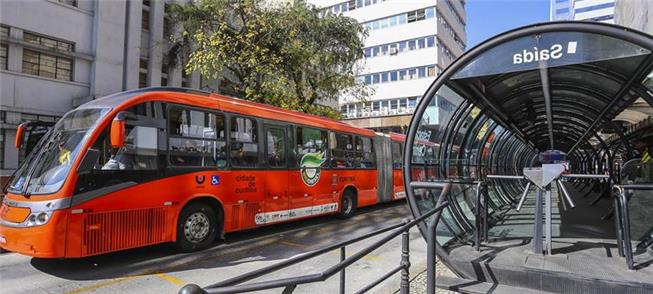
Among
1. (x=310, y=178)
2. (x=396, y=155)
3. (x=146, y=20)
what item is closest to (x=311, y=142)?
(x=310, y=178)

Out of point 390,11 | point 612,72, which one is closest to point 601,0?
point 390,11

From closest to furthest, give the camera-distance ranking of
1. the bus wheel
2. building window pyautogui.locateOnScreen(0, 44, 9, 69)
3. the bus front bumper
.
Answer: the bus front bumper
the bus wheel
building window pyautogui.locateOnScreen(0, 44, 9, 69)

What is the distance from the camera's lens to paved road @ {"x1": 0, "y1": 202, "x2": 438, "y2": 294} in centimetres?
552

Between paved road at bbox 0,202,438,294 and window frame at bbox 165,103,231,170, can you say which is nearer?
paved road at bbox 0,202,438,294

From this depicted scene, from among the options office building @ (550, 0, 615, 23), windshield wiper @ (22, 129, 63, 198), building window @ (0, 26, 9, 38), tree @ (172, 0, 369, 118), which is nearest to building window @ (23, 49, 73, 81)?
building window @ (0, 26, 9, 38)

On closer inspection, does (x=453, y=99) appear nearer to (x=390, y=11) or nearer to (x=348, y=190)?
(x=348, y=190)

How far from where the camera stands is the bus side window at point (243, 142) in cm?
830

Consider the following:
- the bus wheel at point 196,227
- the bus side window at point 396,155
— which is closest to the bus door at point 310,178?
the bus wheel at point 196,227

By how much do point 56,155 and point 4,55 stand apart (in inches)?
514

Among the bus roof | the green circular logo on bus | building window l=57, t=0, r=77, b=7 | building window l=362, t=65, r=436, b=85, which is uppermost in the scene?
building window l=362, t=65, r=436, b=85

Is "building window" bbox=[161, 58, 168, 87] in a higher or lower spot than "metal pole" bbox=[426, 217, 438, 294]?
higher

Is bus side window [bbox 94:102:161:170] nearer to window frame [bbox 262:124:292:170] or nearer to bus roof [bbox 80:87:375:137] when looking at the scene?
bus roof [bbox 80:87:375:137]

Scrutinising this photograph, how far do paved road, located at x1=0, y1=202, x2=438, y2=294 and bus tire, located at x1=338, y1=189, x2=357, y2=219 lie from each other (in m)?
2.75

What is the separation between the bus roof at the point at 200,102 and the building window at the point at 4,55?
482 inches
